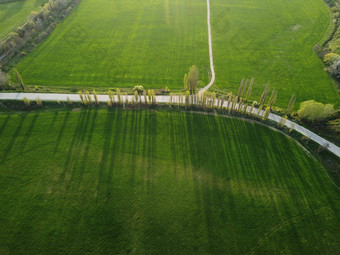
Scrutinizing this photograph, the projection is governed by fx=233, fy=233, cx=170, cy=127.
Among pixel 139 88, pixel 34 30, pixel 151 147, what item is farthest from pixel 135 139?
pixel 34 30

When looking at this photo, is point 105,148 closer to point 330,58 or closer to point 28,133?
point 28,133

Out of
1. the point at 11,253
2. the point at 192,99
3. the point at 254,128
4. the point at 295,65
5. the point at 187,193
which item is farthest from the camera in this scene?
the point at 295,65

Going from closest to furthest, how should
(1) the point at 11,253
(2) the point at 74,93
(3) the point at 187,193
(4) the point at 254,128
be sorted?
1. (1) the point at 11,253
2. (3) the point at 187,193
3. (4) the point at 254,128
4. (2) the point at 74,93

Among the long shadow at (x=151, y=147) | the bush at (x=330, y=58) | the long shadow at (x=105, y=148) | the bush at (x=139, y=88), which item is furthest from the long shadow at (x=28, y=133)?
the bush at (x=330, y=58)

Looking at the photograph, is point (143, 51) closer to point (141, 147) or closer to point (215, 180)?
point (141, 147)

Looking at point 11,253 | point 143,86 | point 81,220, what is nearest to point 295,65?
point 143,86

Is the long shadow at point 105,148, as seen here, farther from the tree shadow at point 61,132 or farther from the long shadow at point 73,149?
Answer: the tree shadow at point 61,132

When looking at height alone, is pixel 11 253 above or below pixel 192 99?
below

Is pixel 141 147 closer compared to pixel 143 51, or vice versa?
pixel 141 147
